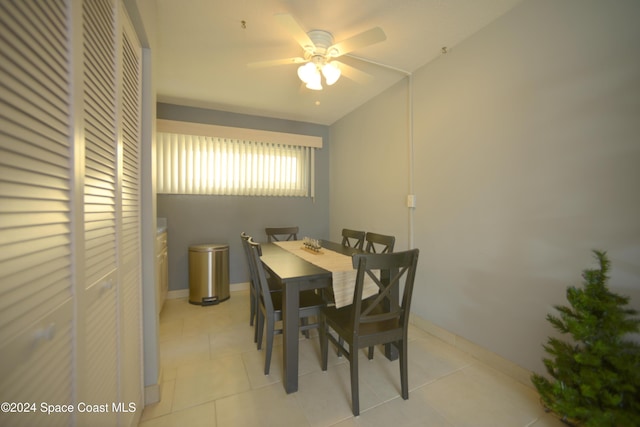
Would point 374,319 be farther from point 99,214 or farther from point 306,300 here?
point 99,214

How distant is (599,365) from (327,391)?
1419 millimetres

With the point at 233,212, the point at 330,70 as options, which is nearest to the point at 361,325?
the point at 330,70

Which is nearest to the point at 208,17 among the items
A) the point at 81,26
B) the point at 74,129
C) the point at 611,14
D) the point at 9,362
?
the point at 81,26

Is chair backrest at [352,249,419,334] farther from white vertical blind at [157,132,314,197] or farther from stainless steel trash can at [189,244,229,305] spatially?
white vertical blind at [157,132,314,197]

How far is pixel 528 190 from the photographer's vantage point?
1.67 metres

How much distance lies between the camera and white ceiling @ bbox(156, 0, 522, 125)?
1709 millimetres

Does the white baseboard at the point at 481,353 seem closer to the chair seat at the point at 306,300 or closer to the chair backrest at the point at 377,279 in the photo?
the chair backrest at the point at 377,279

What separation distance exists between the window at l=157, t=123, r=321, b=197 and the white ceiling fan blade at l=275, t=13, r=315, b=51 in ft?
6.48

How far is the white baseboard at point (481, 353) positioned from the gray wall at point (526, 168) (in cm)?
5

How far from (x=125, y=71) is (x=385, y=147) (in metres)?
2.47

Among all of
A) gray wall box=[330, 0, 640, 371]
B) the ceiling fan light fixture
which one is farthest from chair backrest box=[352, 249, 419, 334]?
the ceiling fan light fixture

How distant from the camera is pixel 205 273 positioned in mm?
A: 3049

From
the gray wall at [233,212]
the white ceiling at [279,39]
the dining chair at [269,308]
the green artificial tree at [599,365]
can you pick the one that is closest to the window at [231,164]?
the gray wall at [233,212]

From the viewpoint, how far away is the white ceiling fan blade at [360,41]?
1.52 meters
